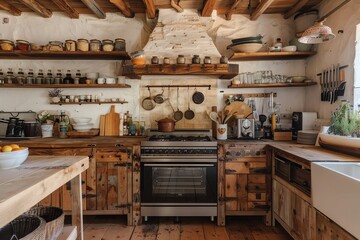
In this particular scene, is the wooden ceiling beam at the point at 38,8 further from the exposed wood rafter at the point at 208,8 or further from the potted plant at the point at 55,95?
the exposed wood rafter at the point at 208,8

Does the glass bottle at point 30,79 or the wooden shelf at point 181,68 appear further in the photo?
the glass bottle at point 30,79

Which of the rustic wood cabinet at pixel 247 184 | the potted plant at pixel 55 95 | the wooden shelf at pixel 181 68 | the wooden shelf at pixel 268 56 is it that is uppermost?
the wooden shelf at pixel 268 56

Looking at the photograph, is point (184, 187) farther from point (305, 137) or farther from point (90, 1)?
point (90, 1)

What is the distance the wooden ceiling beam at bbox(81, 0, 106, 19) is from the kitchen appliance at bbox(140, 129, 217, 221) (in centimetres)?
177

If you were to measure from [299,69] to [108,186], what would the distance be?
2.97m

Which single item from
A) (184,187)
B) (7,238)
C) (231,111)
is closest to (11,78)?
(7,238)

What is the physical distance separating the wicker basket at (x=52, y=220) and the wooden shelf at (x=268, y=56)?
254cm

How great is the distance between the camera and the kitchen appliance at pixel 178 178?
8.63 feet

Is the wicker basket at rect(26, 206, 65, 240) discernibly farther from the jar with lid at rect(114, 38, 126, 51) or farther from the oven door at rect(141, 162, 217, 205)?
the jar with lid at rect(114, 38, 126, 51)

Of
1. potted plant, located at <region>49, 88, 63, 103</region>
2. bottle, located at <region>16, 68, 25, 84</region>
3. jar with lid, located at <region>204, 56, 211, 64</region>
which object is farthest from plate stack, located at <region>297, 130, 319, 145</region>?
bottle, located at <region>16, 68, 25, 84</region>

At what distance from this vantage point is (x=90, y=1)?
2730mm

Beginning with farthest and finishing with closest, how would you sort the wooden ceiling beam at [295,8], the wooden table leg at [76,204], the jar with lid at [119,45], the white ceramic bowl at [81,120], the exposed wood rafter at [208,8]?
the white ceramic bowl at [81,120] < the jar with lid at [119,45] < the wooden ceiling beam at [295,8] < the exposed wood rafter at [208,8] < the wooden table leg at [76,204]

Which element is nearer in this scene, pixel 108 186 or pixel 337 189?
pixel 337 189

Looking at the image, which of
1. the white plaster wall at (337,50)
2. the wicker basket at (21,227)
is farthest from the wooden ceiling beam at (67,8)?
the white plaster wall at (337,50)
